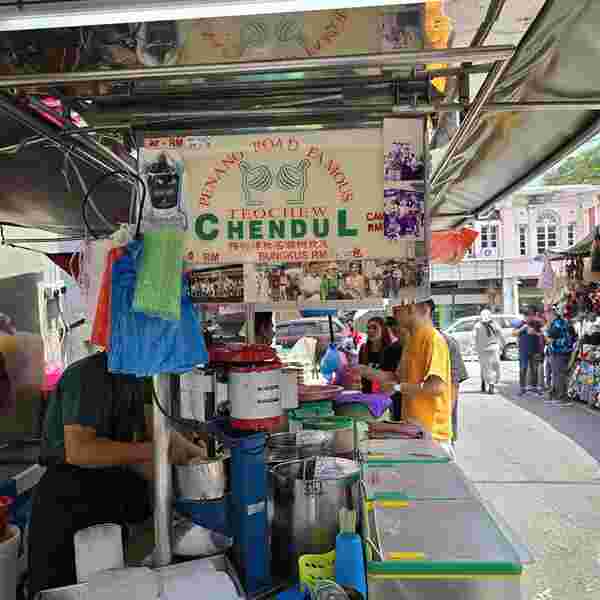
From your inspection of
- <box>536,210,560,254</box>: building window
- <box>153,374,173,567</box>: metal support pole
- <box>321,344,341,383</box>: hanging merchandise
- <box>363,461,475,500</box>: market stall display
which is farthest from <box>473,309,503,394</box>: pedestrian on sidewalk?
<box>536,210,560,254</box>: building window

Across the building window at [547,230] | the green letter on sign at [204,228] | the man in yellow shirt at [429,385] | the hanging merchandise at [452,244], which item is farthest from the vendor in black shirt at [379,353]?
the building window at [547,230]

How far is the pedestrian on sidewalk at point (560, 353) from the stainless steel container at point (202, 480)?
11214 millimetres

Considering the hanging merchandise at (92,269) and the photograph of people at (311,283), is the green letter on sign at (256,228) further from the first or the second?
the hanging merchandise at (92,269)

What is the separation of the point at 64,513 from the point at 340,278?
1549 mm

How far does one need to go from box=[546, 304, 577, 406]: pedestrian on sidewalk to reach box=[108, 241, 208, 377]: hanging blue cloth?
37.8ft

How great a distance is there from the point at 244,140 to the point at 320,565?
1.50 metres

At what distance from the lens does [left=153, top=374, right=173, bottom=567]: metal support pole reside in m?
2.24

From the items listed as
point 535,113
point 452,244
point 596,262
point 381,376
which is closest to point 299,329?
point 596,262

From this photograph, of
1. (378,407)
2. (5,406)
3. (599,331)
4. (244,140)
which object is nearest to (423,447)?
(378,407)

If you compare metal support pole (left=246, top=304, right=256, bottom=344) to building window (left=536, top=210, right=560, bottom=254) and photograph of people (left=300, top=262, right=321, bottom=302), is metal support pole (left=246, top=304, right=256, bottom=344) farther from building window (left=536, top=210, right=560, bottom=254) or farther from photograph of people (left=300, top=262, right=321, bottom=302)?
building window (left=536, top=210, right=560, bottom=254)

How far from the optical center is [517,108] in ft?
8.32

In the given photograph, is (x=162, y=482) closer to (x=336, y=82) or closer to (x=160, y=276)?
(x=160, y=276)

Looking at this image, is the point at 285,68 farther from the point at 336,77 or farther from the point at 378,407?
the point at 378,407

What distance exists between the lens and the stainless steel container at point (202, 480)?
2297 millimetres
